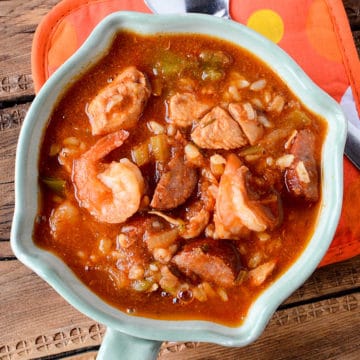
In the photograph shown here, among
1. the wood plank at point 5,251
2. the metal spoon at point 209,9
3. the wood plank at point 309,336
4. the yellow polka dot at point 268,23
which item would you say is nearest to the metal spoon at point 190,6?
the metal spoon at point 209,9

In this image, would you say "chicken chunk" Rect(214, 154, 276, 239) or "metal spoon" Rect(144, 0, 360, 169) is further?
"metal spoon" Rect(144, 0, 360, 169)

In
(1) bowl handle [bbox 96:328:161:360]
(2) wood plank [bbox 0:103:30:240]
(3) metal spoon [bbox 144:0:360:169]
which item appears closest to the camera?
(1) bowl handle [bbox 96:328:161:360]

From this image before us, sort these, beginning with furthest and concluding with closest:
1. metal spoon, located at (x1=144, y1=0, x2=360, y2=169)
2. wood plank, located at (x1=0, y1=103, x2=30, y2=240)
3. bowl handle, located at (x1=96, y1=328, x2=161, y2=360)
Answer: wood plank, located at (x1=0, y1=103, x2=30, y2=240)
metal spoon, located at (x1=144, y1=0, x2=360, y2=169)
bowl handle, located at (x1=96, y1=328, x2=161, y2=360)

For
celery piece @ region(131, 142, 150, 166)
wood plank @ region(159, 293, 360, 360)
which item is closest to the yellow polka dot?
celery piece @ region(131, 142, 150, 166)

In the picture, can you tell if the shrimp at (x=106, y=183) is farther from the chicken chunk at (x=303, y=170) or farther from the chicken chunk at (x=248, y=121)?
the chicken chunk at (x=303, y=170)

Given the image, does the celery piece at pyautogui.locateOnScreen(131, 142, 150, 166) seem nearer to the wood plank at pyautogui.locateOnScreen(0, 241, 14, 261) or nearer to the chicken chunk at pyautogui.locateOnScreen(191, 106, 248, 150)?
the chicken chunk at pyautogui.locateOnScreen(191, 106, 248, 150)

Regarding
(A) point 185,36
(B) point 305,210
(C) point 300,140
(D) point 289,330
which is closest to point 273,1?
(A) point 185,36
